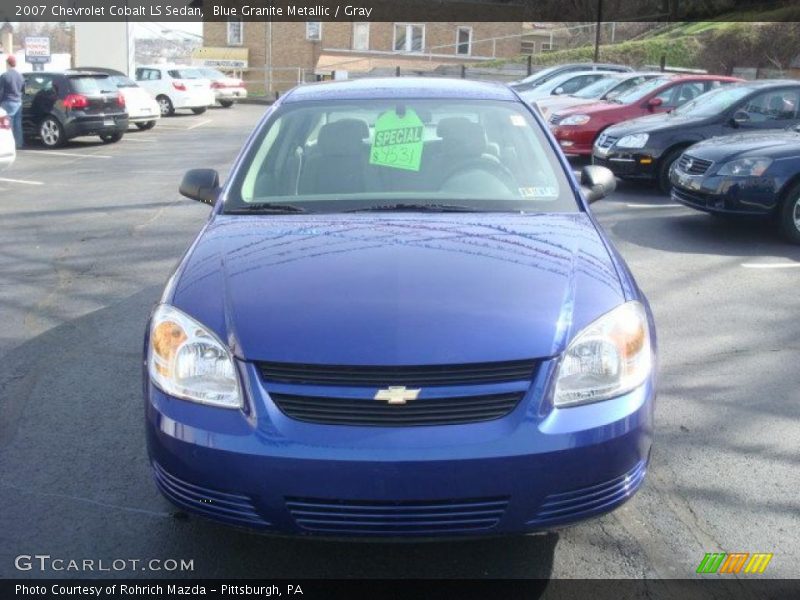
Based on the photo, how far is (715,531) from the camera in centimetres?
360

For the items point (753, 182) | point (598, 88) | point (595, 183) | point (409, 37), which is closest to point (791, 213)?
point (753, 182)

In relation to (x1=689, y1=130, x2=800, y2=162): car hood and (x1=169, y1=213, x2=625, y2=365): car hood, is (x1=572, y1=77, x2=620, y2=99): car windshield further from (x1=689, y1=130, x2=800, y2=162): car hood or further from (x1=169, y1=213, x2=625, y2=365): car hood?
(x1=169, y1=213, x2=625, y2=365): car hood

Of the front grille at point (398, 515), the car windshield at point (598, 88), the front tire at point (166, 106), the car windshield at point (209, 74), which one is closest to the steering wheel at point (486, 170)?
the front grille at point (398, 515)

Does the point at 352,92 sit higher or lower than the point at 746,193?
higher

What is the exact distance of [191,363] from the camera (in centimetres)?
310

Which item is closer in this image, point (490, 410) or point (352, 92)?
point (490, 410)

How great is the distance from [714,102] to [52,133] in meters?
12.7

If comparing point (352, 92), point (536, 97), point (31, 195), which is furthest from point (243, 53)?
point (352, 92)

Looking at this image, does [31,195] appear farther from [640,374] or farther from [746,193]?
[640,374]

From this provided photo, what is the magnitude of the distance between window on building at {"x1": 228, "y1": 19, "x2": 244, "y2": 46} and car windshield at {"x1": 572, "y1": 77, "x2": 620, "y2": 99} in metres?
37.7

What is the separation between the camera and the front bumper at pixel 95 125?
18438mm

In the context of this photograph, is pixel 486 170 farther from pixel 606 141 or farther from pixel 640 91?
A: pixel 640 91

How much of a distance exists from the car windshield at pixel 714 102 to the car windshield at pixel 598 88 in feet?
16.4

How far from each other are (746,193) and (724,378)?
4.00 metres
